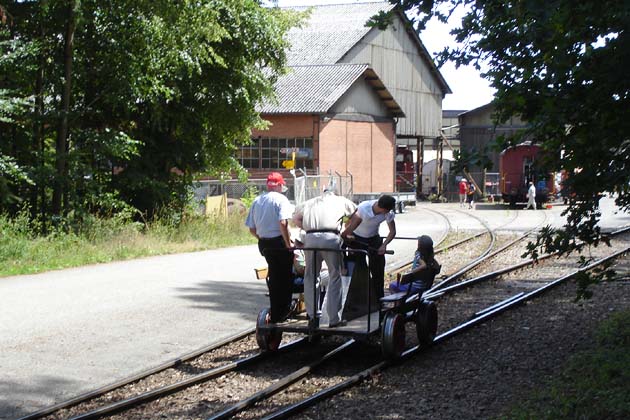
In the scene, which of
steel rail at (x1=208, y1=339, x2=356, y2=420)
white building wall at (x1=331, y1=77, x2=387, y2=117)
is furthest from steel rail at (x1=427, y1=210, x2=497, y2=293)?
white building wall at (x1=331, y1=77, x2=387, y2=117)

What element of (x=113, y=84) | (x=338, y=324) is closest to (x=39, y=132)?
(x=113, y=84)

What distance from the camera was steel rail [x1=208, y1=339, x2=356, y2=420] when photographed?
738 centimetres

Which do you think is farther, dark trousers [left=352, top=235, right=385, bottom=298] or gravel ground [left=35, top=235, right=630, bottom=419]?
dark trousers [left=352, top=235, right=385, bottom=298]

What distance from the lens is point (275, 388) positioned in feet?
27.0

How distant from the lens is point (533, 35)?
7.16m

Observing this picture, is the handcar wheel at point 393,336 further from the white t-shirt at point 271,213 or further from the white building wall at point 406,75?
the white building wall at point 406,75

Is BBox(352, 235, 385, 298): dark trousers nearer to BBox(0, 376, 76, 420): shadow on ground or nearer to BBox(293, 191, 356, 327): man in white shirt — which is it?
BBox(293, 191, 356, 327): man in white shirt

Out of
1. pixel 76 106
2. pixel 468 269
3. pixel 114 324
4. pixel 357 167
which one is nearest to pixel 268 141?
pixel 357 167

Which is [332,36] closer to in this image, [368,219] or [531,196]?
[531,196]

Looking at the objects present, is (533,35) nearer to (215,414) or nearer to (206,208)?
(215,414)

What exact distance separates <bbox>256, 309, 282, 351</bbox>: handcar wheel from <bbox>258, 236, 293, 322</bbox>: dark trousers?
0.10 metres

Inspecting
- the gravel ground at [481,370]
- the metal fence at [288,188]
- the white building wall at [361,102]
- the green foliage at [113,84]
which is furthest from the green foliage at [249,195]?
the gravel ground at [481,370]

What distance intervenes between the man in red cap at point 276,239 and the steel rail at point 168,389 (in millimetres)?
556

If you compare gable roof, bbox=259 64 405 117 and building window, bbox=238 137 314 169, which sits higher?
gable roof, bbox=259 64 405 117
